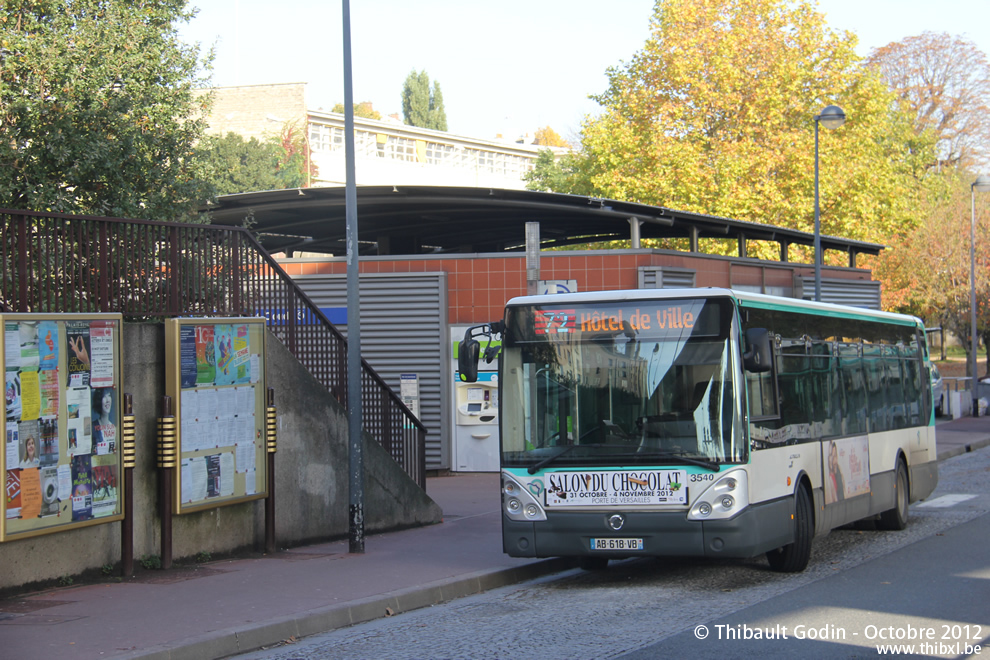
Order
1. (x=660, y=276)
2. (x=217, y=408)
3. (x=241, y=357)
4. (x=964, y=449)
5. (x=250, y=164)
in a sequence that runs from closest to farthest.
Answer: (x=217, y=408) → (x=241, y=357) → (x=660, y=276) → (x=964, y=449) → (x=250, y=164)

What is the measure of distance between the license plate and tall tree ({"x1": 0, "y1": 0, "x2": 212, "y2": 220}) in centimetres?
781

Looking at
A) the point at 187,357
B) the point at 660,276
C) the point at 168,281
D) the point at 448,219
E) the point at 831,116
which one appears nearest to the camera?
the point at 187,357

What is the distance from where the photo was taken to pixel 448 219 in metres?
23.8

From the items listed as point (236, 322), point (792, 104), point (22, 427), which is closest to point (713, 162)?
point (792, 104)

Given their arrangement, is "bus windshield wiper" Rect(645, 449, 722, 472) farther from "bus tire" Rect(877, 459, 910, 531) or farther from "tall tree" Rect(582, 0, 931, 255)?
"tall tree" Rect(582, 0, 931, 255)

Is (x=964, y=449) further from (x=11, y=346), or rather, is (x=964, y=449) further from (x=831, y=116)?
(x=11, y=346)

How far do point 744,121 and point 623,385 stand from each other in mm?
27834

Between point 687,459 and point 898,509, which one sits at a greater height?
point 687,459

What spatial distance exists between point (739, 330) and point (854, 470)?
3.73 meters

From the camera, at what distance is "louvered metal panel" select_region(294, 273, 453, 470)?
2047 centimetres

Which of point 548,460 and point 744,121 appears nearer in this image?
point 548,460

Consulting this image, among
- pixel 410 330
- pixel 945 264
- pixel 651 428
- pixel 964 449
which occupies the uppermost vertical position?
A: pixel 945 264

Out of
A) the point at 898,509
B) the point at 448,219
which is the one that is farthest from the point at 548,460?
the point at 448,219

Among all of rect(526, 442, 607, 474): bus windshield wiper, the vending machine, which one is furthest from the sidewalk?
the vending machine
